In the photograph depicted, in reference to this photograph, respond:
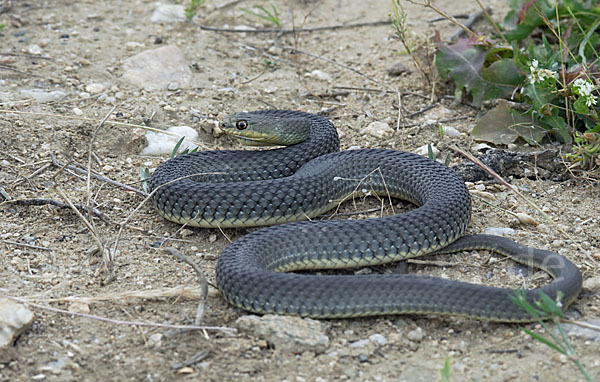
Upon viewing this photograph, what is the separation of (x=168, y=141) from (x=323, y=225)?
2444 mm

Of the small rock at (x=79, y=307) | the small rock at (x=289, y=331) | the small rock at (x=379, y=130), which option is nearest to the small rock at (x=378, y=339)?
the small rock at (x=289, y=331)

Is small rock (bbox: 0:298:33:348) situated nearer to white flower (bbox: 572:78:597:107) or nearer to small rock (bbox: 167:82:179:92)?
small rock (bbox: 167:82:179:92)

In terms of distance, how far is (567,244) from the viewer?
5258mm

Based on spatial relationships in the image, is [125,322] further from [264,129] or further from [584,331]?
[584,331]

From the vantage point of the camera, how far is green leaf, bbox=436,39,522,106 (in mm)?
7117

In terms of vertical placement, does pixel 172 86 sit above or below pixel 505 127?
below

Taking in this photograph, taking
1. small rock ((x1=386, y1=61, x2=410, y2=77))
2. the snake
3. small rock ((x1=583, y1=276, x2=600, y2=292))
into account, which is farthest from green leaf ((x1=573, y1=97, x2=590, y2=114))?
small rock ((x1=386, y1=61, x2=410, y2=77))

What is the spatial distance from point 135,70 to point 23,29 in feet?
5.88

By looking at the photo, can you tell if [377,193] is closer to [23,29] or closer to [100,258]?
[100,258]

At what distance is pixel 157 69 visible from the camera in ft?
26.3

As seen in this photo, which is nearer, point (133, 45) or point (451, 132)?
point (451, 132)

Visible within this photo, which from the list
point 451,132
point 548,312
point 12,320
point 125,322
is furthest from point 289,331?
point 451,132

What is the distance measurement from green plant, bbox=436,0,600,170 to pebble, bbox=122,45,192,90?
2.90 metres

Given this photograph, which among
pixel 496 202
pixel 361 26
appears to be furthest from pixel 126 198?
pixel 361 26
